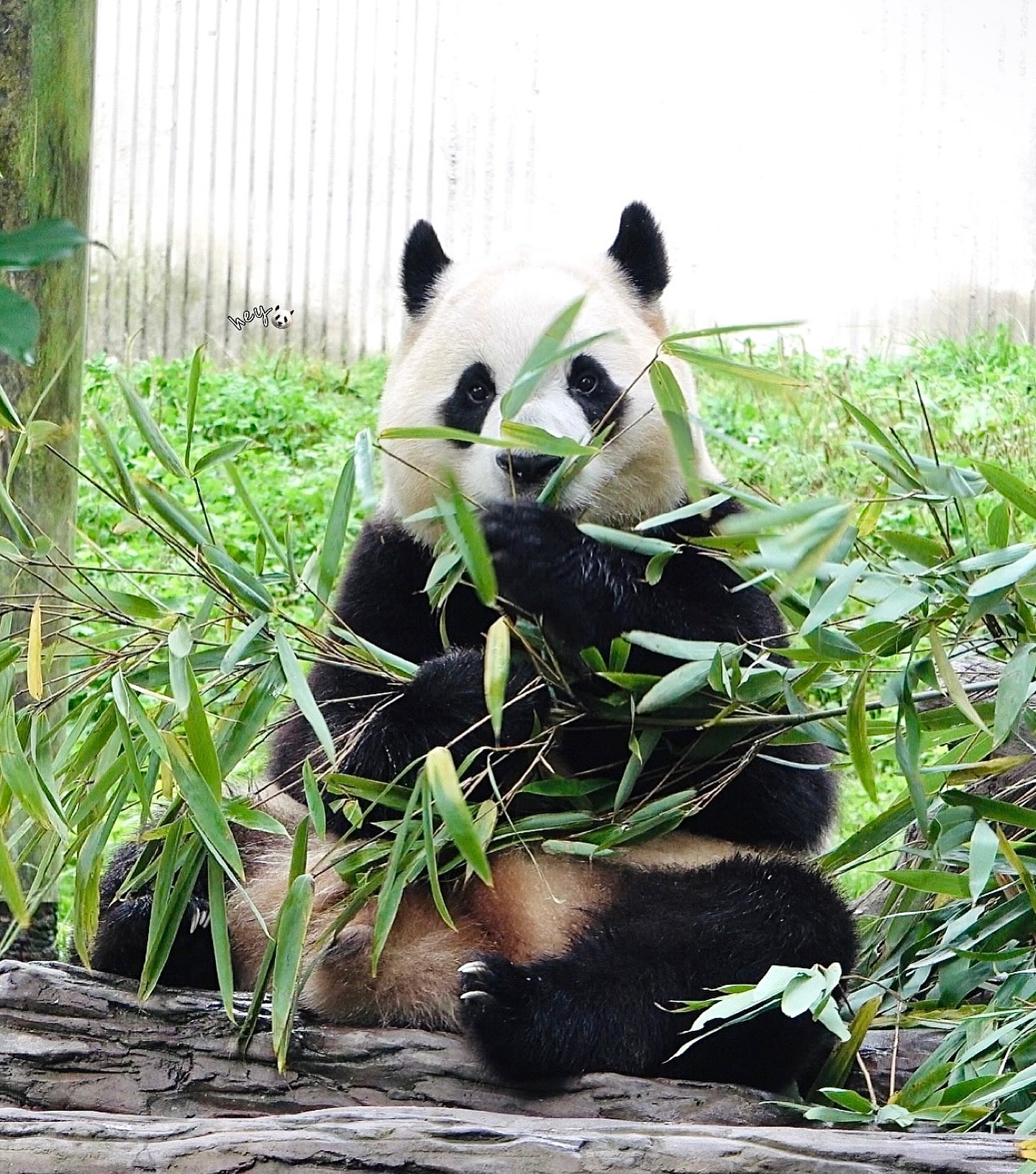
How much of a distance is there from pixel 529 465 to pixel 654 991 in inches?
36.7

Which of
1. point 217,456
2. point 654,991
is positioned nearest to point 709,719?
point 654,991

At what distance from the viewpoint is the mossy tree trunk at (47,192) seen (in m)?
3.02

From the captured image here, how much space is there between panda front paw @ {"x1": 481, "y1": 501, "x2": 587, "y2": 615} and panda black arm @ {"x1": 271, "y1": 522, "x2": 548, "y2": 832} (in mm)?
170

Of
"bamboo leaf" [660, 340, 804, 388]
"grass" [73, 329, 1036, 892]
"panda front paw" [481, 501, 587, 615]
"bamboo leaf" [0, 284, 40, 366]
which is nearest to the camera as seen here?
"bamboo leaf" [0, 284, 40, 366]

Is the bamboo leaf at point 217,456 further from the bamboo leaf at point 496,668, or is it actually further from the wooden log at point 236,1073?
the wooden log at point 236,1073

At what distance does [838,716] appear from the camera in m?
2.31

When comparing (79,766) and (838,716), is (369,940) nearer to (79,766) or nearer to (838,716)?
(79,766)

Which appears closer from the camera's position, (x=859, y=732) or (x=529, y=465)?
(x=859, y=732)

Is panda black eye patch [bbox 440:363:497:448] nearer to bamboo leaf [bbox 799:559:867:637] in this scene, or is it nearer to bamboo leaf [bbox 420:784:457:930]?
bamboo leaf [bbox 420:784:457:930]

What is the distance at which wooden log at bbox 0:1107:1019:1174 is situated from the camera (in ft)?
5.69

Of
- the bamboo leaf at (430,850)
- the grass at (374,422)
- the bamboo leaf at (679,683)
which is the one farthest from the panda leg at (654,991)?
the grass at (374,422)

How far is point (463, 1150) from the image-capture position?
176cm

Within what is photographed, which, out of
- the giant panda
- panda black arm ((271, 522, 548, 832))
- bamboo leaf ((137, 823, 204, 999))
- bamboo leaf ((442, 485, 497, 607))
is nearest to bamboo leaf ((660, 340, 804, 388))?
the giant panda

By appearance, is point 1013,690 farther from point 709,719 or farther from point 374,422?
point 374,422
